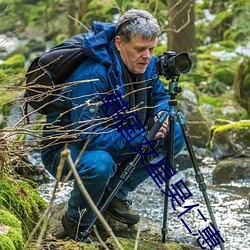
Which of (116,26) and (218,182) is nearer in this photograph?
(116,26)

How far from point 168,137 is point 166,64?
1.39 feet

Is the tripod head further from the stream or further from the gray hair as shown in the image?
the stream

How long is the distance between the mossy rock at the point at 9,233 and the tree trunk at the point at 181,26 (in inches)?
302

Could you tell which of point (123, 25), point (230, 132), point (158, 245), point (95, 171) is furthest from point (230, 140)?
point (95, 171)

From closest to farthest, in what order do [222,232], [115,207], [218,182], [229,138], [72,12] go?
[115,207] → [222,232] → [218,182] → [229,138] → [72,12]

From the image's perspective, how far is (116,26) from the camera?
11.6 feet

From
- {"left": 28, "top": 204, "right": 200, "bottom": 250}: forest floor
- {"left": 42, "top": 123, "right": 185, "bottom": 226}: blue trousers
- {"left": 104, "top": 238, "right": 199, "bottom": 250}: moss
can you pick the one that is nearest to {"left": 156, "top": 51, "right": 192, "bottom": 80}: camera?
{"left": 42, "top": 123, "right": 185, "bottom": 226}: blue trousers

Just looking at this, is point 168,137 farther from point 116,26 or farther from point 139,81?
point 116,26

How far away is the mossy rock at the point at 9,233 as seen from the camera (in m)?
2.42

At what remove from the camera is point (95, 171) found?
131 inches

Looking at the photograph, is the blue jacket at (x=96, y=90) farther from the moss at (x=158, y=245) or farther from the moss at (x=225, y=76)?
the moss at (x=225, y=76)

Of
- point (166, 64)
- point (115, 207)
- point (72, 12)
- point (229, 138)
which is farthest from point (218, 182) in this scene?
point (72, 12)

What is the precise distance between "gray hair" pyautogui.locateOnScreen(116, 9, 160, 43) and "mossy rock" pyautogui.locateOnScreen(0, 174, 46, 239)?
101 centimetres

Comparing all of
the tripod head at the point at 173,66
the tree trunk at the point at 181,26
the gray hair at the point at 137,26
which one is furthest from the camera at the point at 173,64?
the tree trunk at the point at 181,26
